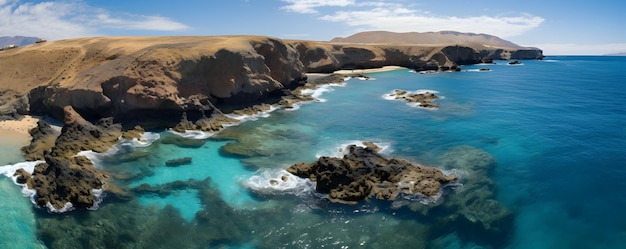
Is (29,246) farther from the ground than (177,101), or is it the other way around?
(177,101)

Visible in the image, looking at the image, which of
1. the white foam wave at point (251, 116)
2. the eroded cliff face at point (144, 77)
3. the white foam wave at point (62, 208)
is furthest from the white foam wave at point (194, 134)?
the white foam wave at point (62, 208)

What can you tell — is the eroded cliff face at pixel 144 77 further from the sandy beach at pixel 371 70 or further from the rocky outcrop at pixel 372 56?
the sandy beach at pixel 371 70

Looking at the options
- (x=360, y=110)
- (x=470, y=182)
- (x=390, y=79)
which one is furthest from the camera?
(x=390, y=79)

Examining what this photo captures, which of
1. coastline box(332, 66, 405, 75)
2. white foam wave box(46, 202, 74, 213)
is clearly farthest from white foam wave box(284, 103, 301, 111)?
coastline box(332, 66, 405, 75)

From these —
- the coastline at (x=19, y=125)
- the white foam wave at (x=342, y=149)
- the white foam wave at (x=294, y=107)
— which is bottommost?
the coastline at (x=19, y=125)

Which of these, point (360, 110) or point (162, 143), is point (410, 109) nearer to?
point (360, 110)

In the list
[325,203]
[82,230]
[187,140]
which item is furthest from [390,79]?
[82,230]

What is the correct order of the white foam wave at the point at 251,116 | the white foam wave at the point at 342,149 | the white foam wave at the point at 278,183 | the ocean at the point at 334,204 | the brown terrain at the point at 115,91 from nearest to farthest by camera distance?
the ocean at the point at 334,204 < the white foam wave at the point at 278,183 < the brown terrain at the point at 115,91 < the white foam wave at the point at 342,149 < the white foam wave at the point at 251,116
